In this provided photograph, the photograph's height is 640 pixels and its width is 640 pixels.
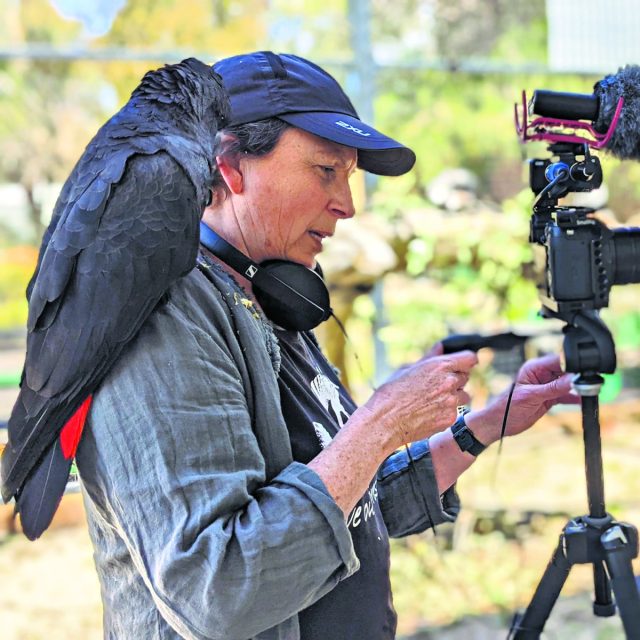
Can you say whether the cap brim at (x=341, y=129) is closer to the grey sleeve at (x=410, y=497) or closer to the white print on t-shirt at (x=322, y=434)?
the white print on t-shirt at (x=322, y=434)

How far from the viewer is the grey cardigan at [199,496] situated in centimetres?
86

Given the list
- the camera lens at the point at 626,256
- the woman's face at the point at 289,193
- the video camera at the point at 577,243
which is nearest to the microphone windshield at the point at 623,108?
the video camera at the point at 577,243

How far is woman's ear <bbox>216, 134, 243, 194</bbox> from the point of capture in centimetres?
120

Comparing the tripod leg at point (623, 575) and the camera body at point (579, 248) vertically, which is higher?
the camera body at point (579, 248)

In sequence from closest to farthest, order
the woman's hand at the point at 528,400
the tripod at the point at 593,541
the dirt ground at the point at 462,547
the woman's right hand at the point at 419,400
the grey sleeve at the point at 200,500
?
the grey sleeve at the point at 200,500
the woman's right hand at the point at 419,400
the tripod at the point at 593,541
the woman's hand at the point at 528,400
the dirt ground at the point at 462,547

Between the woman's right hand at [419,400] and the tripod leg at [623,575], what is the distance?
0.30 metres

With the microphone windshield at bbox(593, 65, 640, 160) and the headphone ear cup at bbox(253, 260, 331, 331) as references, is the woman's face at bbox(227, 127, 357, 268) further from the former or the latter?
the microphone windshield at bbox(593, 65, 640, 160)

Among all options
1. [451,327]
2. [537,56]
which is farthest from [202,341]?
[537,56]

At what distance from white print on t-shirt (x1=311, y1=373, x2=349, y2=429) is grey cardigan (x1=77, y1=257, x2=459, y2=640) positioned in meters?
0.20

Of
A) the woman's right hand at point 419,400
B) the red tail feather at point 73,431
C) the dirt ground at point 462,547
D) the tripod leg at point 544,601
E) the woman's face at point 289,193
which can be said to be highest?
the woman's face at point 289,193

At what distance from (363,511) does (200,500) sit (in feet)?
1.20

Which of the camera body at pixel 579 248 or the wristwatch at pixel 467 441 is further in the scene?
the wristwatch at pixel 467 441

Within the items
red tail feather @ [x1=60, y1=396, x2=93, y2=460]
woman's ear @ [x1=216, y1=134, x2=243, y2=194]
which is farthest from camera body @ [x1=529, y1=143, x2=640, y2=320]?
red tail feather @ [x1=60, y1=396, x2=93, y2=460]

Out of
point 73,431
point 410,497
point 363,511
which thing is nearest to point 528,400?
point 410,497
